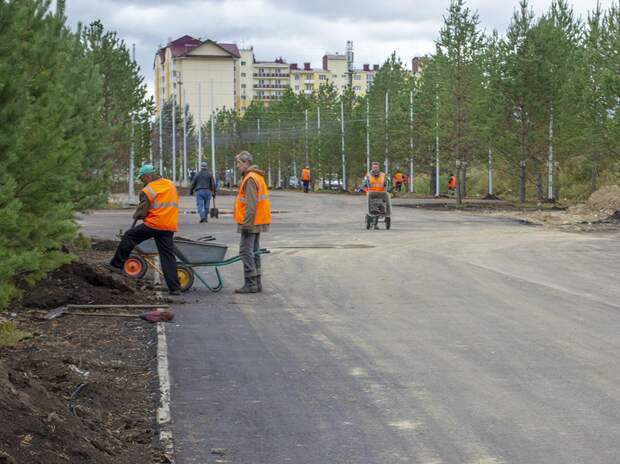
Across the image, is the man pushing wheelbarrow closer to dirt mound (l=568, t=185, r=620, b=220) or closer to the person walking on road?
the person walking on road

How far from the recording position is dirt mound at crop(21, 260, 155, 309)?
1445 cm

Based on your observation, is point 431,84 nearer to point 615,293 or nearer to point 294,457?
point 615,293

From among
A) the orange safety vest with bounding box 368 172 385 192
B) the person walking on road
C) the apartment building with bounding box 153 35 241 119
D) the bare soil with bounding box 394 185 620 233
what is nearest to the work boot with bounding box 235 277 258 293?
the orange safety vest with bounding box 368 172 385 192

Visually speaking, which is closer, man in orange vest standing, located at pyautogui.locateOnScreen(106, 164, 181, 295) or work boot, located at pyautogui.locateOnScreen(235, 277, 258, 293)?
man in orange vest standing, located at pyautogui.locateOnScreen(106, 164, 181, 295)

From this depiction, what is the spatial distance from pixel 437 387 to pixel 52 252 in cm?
585

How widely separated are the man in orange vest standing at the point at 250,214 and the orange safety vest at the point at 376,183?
1612 centimetres

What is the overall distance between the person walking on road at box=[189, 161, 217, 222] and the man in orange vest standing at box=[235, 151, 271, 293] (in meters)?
20.0

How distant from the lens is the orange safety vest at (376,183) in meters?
32.5

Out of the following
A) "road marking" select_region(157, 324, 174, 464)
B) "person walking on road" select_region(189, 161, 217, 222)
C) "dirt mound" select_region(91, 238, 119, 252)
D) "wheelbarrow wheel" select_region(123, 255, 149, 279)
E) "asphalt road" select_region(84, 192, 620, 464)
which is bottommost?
"asphalt road" select_region(84, 192, 620, 464)

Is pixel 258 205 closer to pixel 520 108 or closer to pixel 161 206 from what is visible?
pixel 161 206

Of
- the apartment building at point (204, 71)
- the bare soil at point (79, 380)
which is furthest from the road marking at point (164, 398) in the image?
the apartment building at point (204, 71)

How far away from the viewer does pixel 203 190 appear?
36750 millimetres

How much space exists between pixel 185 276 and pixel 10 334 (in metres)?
4.88

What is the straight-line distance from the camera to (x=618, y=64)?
4200 centimetres
